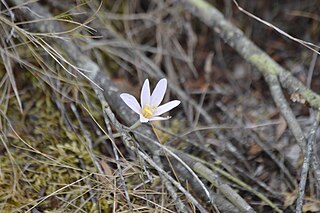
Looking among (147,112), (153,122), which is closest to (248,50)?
(153,122)

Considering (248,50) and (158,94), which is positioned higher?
(248,50)

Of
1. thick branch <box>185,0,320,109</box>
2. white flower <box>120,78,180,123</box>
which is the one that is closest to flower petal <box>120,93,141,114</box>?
white flower <box>120,78,180,123</box>

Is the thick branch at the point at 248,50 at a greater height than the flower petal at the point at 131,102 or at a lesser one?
greater

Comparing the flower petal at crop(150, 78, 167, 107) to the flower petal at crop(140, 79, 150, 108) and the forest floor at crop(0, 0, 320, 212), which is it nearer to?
the flower petal at crop(140, 79, 150, 108)

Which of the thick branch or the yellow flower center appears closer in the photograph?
the yellow flower center

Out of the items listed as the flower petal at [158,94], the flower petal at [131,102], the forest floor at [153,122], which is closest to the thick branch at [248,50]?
the forest floor at [153,122]

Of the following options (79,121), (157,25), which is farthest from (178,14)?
(79,121)

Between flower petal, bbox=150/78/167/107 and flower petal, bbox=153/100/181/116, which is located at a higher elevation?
flower petal, bbox=150/78/167/107

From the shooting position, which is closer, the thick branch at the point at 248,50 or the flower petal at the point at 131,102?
the flower petal at the point at 131,102

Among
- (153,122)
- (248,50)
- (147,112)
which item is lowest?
(153,122)

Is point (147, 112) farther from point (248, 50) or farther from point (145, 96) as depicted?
point (248, 50)

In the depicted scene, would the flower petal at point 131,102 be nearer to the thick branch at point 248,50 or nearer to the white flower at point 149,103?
the white flower at point 149,103
